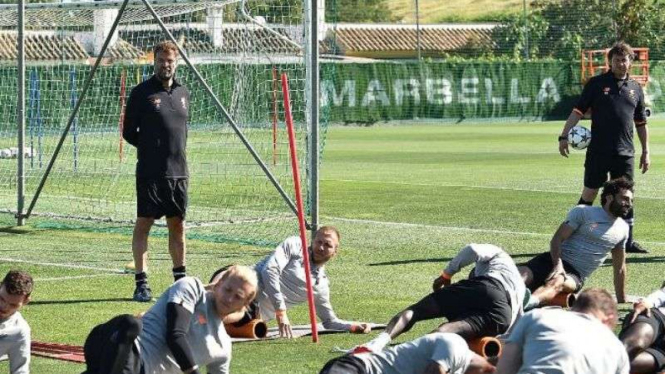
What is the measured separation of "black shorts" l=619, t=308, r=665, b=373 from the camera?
1023 cm

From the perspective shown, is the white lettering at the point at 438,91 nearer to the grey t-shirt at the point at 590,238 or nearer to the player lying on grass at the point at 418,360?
the grey t-shirt at the point at 590,238

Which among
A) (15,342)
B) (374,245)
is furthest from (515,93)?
(15,342)

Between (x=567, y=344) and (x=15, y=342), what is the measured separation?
345cm

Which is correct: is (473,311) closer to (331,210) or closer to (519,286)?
(519,286)

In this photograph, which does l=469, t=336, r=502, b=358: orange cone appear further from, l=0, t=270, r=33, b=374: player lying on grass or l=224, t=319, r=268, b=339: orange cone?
l=0, t=270, r=33, b=374: player lying on grass

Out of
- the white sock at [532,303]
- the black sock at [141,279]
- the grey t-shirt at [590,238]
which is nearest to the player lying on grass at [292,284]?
the white sock at [532,303]

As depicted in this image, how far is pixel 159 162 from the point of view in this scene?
1400cm

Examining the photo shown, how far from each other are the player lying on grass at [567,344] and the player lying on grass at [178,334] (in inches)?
60.1

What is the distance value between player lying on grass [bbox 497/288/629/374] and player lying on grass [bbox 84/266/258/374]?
153 cm

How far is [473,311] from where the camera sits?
1085cm

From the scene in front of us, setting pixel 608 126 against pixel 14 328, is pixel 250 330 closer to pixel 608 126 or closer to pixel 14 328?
pixel 14 328

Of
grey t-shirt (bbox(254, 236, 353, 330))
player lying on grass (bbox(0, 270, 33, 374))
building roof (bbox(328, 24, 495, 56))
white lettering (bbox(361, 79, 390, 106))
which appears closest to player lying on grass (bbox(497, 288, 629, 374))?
player lying on grass (bbox(0, 270, 33, 374))

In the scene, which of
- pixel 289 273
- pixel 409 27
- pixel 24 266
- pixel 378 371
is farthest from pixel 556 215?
pixel 409 27

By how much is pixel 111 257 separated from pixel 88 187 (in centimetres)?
865
